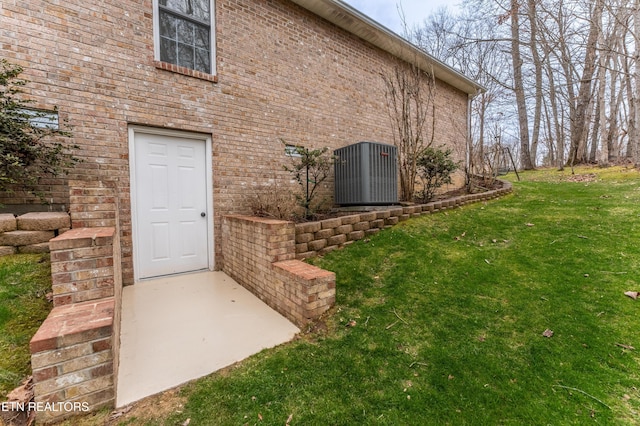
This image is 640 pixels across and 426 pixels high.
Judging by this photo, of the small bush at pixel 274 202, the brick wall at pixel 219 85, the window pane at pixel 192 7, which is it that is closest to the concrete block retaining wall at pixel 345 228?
the small bush at pixel 274 202

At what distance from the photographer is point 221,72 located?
4.43 meters

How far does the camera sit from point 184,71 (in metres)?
4.07

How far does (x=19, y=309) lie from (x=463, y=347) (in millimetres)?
3593

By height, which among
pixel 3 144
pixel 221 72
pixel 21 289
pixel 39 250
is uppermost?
pixel 221 72

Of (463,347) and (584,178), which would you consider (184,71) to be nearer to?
(463,347)

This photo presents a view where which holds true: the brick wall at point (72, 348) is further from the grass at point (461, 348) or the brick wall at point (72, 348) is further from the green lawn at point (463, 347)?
the green lawn at point (463, 347)

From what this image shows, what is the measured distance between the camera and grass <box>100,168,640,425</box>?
63.8 inches

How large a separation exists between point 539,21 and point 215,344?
44.2 feet

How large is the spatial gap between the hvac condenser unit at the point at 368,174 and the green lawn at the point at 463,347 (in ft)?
4.50

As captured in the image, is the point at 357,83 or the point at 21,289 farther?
the point at 357,83

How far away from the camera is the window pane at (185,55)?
4191mm

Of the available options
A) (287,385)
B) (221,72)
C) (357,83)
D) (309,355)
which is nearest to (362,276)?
(309,355)

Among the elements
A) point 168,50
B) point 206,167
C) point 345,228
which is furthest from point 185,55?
point 345,228

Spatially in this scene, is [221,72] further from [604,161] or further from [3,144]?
[604,161]
